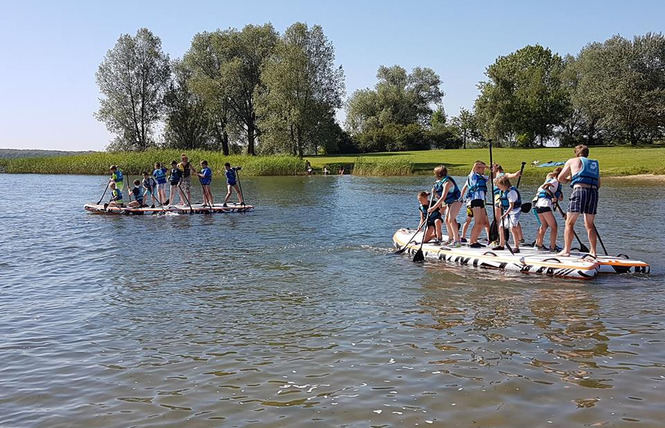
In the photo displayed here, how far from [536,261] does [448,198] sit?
2.94 metres

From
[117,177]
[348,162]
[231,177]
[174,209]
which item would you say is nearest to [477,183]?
[174,209]

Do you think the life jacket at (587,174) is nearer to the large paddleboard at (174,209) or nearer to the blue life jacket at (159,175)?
the large paddleboard at (174,209)

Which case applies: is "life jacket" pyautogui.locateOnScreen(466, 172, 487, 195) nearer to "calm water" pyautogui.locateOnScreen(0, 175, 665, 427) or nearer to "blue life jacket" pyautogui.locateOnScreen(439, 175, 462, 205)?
"blue life jacket" pyautogui.locateOnScreen(439, 175, 462, 205)

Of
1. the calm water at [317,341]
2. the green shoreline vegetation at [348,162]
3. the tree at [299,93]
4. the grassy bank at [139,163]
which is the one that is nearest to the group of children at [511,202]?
the calm water at [317,341]

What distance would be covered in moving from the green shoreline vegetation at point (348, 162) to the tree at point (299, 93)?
3784 mm

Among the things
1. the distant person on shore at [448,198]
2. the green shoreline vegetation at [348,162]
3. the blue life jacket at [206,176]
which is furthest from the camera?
the green shoreline vegetation at [348,162]

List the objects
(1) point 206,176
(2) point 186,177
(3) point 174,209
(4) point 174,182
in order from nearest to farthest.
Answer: (3) point 174,209 < (1) point 206,176 < (4) point 174,182 < (2) point 186,177

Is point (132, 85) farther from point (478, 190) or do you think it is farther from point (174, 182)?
point (478, 190)

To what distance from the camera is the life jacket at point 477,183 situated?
47.4 feet

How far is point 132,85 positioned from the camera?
76188 mm

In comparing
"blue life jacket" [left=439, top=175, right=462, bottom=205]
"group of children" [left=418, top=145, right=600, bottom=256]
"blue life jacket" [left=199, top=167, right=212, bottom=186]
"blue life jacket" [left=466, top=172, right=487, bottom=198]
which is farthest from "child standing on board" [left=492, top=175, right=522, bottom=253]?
"blue life jacket" [left=199, top=167, right=212, bottom=186]

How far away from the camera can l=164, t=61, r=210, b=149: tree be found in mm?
78875

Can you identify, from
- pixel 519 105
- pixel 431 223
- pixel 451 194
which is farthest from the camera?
pixel 519 105

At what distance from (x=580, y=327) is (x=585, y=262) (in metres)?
3.84
